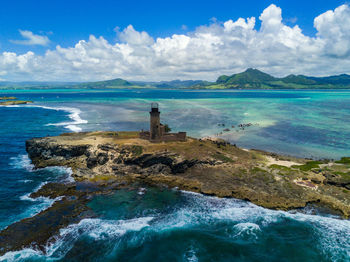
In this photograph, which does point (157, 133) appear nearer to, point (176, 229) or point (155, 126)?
point (155, 126)

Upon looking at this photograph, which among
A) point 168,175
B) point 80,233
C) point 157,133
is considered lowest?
point 80,233

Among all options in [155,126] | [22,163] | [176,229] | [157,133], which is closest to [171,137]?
[157,133]

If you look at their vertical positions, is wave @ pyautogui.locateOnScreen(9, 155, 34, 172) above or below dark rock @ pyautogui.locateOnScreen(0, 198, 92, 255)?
above

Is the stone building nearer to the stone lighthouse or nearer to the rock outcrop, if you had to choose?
the stone lighthouse

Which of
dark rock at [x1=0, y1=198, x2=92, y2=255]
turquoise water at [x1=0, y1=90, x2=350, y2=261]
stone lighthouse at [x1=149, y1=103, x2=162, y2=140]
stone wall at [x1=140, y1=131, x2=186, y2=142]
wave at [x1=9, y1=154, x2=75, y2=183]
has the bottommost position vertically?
turquoise water at [x1=0, y1=90, x2=350, y2=261]

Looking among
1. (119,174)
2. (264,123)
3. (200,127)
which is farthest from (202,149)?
(264,123)

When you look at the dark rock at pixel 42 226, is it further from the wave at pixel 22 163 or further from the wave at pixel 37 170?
the wave at pixel 22 163

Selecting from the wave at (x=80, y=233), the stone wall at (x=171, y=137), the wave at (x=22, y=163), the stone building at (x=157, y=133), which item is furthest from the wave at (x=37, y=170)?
the stone wall at (x=171, y=137)

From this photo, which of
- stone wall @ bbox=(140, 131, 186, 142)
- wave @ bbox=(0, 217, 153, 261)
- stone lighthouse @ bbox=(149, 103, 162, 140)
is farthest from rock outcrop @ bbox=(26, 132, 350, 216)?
wave @ bbox=(0, 217, 153, 261)

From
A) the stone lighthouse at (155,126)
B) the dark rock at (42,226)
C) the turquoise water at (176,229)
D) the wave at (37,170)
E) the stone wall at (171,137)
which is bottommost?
the turquoise water at (176,229)
